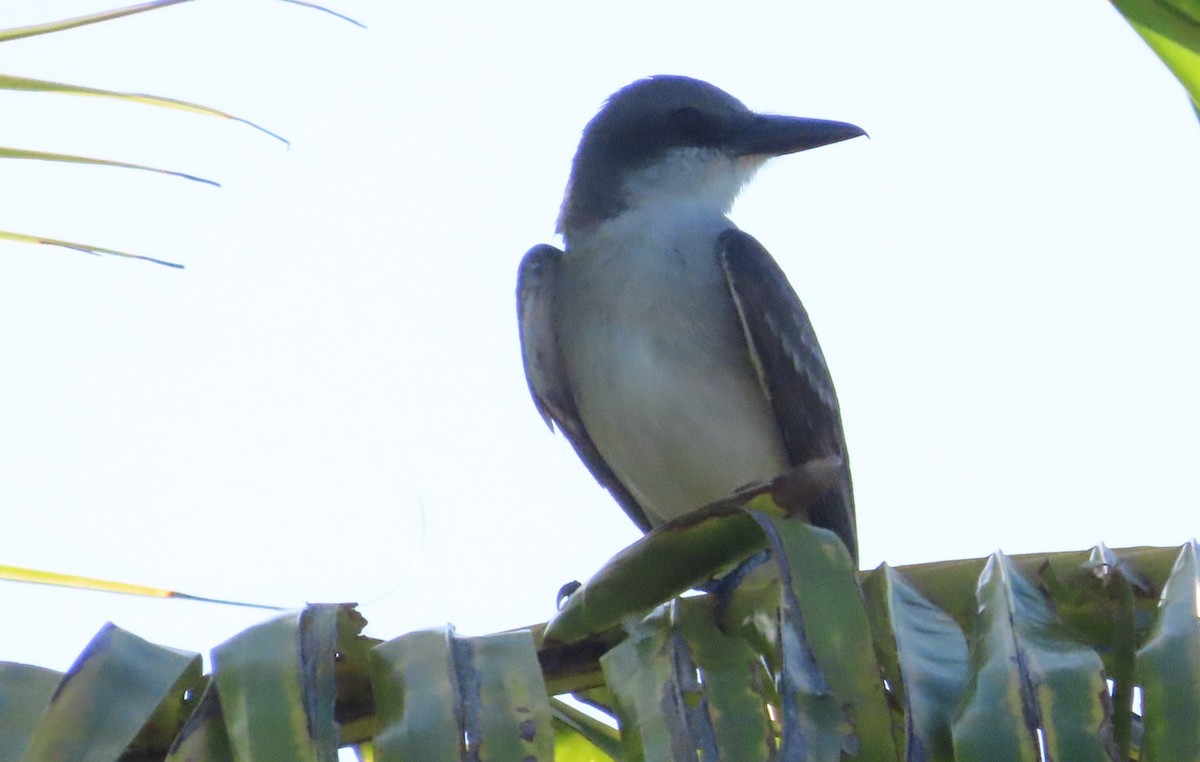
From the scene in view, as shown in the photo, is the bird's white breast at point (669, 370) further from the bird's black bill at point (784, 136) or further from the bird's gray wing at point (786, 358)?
the bird's black bill at point (784, 136)

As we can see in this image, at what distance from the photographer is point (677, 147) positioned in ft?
20.8

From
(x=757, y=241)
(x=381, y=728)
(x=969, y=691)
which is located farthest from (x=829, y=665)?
(x=757, y=241)

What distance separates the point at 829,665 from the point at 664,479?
3559 mm

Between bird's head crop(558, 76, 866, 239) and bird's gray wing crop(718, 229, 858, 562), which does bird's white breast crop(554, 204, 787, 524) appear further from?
bird's head crop(558, 76, 866, 239)

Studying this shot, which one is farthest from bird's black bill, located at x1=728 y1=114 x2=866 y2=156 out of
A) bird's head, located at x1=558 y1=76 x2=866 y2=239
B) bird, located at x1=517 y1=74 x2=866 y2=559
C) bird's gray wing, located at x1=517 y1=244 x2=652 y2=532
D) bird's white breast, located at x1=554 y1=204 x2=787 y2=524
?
bird's gray wing, located at x1=517 y1=244 x2=652 y2=532

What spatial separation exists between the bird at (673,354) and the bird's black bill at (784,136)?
312 millimetres

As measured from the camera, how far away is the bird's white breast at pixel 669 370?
17.7 feet

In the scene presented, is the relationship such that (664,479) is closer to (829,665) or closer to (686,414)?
(686,414)

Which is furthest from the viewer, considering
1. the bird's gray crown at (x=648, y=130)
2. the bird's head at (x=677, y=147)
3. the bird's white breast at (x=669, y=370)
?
the bird's gray crown at (x=648, y=130)

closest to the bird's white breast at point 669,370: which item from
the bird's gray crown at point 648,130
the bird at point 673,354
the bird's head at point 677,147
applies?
the bird at point 673,354

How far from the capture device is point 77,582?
2293 millimetres

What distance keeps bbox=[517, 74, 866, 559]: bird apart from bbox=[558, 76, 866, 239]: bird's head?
0.02m

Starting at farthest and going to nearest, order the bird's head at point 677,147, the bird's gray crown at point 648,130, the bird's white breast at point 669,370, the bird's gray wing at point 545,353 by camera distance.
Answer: the bird's gray crown at point 648,130, the bird's head at point 677,147, the bird's gray wing at point 545,353, the bird's white breast at point 669,370

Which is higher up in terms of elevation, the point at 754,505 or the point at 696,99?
the point at 696,99
